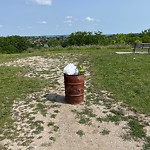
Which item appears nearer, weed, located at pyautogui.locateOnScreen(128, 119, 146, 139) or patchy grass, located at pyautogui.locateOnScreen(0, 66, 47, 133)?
weed, located at pyautogui.locateOnScreen(128, 119, 146, 139)

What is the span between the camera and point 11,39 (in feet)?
117

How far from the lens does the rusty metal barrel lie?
666cm

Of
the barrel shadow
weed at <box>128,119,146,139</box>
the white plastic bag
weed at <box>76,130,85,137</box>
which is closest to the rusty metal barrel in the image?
the white plastic bag

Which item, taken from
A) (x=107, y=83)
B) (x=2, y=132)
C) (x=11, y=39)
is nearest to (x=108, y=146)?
(x=2, y=132)

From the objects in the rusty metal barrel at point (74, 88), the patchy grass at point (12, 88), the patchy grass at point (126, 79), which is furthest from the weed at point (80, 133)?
the patchy grass at point (126, 79)

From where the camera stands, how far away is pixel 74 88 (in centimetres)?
669

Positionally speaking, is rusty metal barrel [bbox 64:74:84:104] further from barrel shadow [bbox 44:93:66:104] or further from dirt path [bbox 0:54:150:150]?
barrel shadow [bbox 44:93:66:104]

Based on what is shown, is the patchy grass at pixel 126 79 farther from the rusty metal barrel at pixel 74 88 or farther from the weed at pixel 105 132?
the weed at pixel 105 132

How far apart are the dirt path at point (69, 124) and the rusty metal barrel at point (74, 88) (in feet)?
0.54

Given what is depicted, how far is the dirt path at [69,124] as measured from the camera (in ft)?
16.4

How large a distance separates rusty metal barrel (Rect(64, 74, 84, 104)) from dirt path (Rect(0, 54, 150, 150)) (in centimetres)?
16

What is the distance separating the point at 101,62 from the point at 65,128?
6602mm

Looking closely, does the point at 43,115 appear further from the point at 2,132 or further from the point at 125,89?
the point at 125,89

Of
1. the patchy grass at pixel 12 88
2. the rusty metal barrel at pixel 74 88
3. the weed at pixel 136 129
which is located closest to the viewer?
the weed at pixel 136 129
